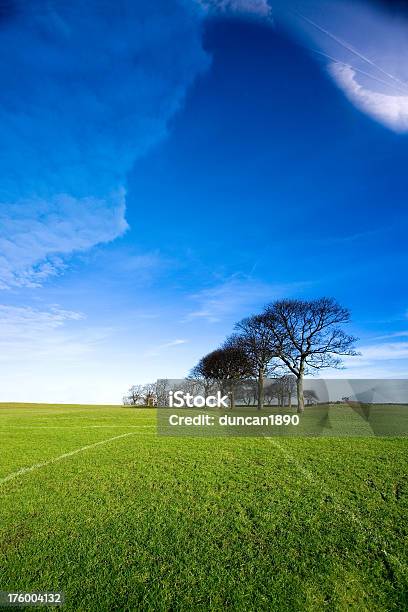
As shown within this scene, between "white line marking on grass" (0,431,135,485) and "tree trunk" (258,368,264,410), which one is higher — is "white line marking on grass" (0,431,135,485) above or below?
below

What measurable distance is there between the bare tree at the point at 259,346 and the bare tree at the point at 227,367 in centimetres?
161

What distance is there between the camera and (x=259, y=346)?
42781 mm

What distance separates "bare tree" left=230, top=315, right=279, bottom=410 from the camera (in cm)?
4084

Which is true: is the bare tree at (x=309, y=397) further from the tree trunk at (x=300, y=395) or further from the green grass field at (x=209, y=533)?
the green grass field at (x=209, y=533)

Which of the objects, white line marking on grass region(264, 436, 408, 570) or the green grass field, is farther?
white line marking on grass region(264, 436, 408, 570)

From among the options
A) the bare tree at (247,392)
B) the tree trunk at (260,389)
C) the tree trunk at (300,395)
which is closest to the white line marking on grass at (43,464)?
the tree trunk at (300,395)

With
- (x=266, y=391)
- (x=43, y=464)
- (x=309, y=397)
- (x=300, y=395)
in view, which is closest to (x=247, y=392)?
(x=266, y=391)

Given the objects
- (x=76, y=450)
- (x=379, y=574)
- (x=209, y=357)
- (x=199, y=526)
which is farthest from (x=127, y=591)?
(x=209, y=357)

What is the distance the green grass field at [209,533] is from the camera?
170 inches

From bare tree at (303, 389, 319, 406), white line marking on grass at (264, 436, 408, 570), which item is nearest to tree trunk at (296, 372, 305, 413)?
bare tree at (303, 389, 319, 406)

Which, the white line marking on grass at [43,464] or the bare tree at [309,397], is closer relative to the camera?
the white line marking on grass at [43,464]

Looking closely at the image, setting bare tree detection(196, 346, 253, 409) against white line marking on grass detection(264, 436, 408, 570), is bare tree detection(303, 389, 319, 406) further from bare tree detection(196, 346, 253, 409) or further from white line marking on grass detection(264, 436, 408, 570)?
white line marking on grass detection(264, 436, 408, 570)

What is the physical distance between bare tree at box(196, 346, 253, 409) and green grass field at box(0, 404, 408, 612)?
34.9 meters

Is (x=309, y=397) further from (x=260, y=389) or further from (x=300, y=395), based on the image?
(x=260, y=389)
